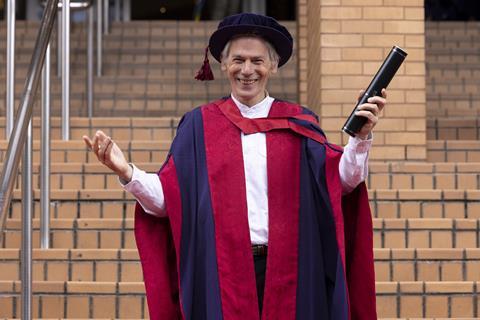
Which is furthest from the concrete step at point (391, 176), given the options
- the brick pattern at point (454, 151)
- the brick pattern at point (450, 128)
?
the brick pattern at point (450, 128)

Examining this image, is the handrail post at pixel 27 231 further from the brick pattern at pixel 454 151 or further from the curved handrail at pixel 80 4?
the curved handrail at pixel 80 4

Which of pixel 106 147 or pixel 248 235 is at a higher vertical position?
pixel 106 147

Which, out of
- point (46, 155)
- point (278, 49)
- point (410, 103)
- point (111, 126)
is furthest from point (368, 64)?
point (278, 49)

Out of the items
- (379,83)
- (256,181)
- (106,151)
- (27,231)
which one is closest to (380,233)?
(27,231)

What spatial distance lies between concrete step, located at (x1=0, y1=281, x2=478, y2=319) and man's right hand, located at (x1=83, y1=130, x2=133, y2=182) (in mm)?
2049

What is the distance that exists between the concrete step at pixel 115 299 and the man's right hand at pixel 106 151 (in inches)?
80.7

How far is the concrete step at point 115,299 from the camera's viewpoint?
21.1ft

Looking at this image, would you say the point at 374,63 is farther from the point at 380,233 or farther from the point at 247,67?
the point at 247,67

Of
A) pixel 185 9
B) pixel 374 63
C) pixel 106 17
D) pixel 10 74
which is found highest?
pixel 185 9

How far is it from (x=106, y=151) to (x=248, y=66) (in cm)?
55

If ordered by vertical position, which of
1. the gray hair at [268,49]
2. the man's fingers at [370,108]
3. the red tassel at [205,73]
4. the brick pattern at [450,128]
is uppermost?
the gray hair at [268,49]

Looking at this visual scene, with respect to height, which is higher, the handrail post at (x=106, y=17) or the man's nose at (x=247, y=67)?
the handrail post at (x=106, y=17)

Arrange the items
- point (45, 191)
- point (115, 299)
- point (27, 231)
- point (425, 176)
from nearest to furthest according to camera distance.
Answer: point (27, 231) < point (115, 299) < point (45, 191) < point (425, 176)

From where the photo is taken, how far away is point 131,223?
279 inches
